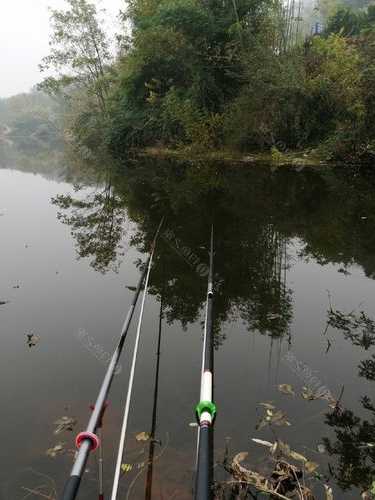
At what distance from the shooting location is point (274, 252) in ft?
25.0

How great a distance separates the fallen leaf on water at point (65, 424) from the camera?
3354 millimetres

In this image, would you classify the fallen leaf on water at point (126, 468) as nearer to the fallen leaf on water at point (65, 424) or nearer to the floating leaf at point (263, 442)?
the fallen leaf on water at point (65, 424)

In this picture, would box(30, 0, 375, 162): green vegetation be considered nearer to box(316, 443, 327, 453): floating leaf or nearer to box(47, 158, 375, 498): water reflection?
box(47, 158, 375, 498): water reflection

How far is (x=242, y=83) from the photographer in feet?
78.4

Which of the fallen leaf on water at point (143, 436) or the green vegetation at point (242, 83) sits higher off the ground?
the green vegetation at point (242, 83)

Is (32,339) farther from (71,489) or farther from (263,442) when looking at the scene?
(71,489)

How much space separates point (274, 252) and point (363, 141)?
12.1 meters

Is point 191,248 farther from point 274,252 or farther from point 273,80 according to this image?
point 273,80

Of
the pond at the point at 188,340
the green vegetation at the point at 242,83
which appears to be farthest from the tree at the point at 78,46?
the pond at the point at 188,340

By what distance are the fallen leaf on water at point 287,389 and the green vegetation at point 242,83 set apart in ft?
51.7

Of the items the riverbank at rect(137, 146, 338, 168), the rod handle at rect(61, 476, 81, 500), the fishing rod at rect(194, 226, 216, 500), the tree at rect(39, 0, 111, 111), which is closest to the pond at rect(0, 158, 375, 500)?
the fishing rod at rect(194, 226, 216, 500)

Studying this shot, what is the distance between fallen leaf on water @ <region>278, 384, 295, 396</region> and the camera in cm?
371

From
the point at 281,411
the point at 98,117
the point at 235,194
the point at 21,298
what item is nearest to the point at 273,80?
the point at 235,194

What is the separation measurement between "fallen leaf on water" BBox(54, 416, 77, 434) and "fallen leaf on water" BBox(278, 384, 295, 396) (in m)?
2.04
